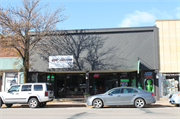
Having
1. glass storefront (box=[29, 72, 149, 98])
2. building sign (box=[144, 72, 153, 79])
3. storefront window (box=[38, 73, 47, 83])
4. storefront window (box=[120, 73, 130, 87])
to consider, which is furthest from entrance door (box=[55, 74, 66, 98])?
building sign (box=[144, 72, 153, 79])

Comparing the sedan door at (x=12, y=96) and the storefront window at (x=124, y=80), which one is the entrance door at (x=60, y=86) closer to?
the storefront window at (x=124, y=80)

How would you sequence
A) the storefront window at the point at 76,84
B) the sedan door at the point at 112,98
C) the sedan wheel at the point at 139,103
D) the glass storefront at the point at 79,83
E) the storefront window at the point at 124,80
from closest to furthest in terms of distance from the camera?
the sedan wheel at the point at 139,103, the sedan door at the point at 112,98, the storefront window at the point at 124,80, the glass storefront at the point at 79,83, the storefront window at the point at 76,84

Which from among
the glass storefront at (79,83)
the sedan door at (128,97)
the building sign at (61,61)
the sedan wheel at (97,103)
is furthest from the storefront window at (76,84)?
the sedan door at (128,97)

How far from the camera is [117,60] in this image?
16688mm

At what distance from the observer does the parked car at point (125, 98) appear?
39.3ft

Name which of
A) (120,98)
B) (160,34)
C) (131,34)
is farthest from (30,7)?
(160,34)

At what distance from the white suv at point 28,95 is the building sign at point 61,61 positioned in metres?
4.47

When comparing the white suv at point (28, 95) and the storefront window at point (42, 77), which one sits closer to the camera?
the white suv at point (28, 95)

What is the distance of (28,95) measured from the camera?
12.6 meters

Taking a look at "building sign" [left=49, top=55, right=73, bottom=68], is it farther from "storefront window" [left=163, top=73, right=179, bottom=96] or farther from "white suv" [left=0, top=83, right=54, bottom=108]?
"storefront window" [left=163, top=73, right=179, bottom=96]

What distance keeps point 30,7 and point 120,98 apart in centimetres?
1085

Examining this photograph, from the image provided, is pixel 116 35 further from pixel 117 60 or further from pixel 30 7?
pixel 30 7
